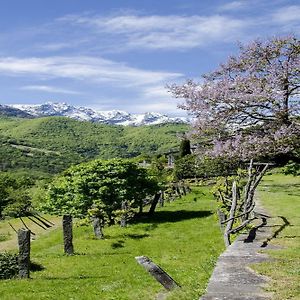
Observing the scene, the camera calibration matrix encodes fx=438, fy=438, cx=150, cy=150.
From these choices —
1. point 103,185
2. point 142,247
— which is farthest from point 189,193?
point 142,247

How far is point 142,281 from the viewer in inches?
829

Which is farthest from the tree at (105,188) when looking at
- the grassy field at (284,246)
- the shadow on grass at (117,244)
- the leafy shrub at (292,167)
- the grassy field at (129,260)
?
the leafy shrub at (292,167)

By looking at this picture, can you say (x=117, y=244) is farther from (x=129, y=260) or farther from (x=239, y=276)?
(x=239, y=276)

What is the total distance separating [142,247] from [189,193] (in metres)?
33.3

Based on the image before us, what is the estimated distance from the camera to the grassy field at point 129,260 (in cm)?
1925

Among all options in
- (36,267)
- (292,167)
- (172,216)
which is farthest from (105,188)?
(292,167)

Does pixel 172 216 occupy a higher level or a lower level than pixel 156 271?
lower

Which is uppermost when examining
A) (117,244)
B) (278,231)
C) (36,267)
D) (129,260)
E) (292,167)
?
(292,167)

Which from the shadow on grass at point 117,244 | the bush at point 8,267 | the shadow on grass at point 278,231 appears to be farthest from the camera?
the shadow on grass at point 117,244

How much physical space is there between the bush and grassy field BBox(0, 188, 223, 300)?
1330mm

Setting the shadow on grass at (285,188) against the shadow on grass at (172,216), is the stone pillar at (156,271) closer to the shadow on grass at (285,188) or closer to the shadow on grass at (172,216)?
the shadow on grass at (285,188)

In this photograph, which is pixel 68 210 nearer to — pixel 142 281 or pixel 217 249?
pixel 217 249

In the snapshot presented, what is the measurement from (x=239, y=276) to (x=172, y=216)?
115 feet

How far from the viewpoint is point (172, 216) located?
152ft
